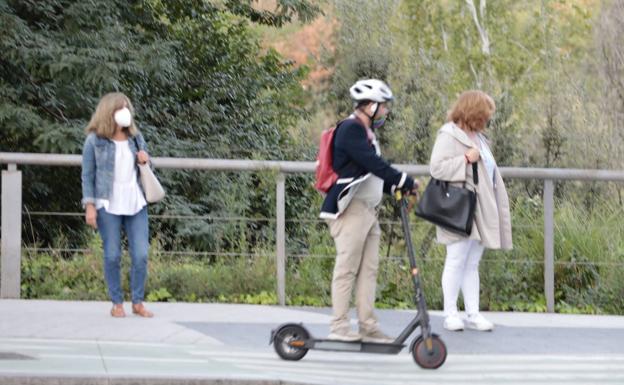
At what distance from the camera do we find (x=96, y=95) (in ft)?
57.8

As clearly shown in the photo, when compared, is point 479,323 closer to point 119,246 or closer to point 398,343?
point 398,343

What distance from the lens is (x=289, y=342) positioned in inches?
379

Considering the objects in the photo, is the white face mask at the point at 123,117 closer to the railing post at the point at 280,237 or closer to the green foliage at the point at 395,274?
the railing post at the point at 280,237

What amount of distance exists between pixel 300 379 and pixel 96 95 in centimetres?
925

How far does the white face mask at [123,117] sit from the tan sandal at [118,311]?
4.41 feet

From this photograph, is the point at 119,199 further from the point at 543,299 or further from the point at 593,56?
the point at 593,56

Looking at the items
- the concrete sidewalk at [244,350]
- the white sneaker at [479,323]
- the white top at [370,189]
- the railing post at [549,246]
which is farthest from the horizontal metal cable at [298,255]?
the white top at [370,189]

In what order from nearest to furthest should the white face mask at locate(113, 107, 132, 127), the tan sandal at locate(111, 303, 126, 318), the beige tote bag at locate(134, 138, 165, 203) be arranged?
the white face mask at locate(113, 107, 132, 127), the beige tote bag at locate(134, 138, 165, 203), the tan sandal at locate(111, 303, 126, 318)

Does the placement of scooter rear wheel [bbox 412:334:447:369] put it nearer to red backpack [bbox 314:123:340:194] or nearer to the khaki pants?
the khaki pants

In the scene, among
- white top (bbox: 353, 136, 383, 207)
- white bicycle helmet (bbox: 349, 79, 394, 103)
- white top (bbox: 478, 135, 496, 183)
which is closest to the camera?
white bicycle helmet (bbox: 349, 79, 394, 103)

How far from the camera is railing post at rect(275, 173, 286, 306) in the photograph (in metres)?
12.8

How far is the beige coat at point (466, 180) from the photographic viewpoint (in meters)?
10.9

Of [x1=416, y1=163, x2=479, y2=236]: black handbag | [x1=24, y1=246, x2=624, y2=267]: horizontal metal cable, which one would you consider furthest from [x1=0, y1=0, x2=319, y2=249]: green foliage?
[x1=416, y1=163, x2=479, y2=236]: black handbag

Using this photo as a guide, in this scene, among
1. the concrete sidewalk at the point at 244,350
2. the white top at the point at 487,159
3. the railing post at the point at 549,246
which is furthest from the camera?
the railing post at the point at 549,246
